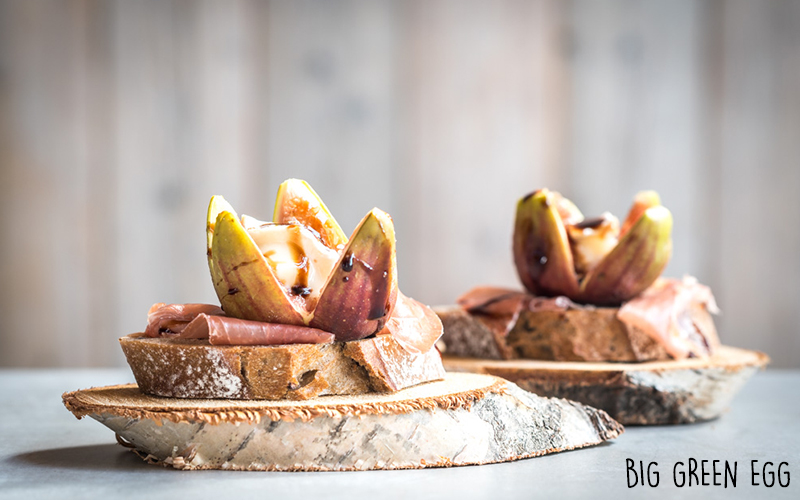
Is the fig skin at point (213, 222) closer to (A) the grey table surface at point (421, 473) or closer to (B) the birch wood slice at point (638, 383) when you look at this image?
(A) the grey table surface at point (421, 473)

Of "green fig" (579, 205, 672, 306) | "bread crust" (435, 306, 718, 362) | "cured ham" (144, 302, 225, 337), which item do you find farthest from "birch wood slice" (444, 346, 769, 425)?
"cured ham" (144, 302, 225, 337)

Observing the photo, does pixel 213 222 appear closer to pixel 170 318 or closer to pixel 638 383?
pixel 170 318

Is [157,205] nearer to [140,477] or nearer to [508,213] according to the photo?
[508,213]

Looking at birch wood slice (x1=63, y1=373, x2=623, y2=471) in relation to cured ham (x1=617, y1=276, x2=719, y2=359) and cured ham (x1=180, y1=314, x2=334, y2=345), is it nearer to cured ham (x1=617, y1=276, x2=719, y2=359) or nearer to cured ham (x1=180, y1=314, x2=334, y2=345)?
cured ham (x1=180, y1=314, x2=334, y2=345)

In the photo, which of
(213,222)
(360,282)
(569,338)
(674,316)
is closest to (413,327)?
(360,282)

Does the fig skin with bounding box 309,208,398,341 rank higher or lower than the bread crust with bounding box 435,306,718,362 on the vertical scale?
higher

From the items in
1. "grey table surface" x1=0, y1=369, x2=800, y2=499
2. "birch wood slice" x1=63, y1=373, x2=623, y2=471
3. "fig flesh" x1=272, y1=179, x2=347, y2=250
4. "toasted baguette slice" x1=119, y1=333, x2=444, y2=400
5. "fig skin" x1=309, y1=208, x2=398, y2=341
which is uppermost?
"fig flesh" x1=272, y1=179, x2=347, y2=250

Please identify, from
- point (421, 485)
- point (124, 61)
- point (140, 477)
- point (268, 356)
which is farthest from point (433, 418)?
point (124, 61)
